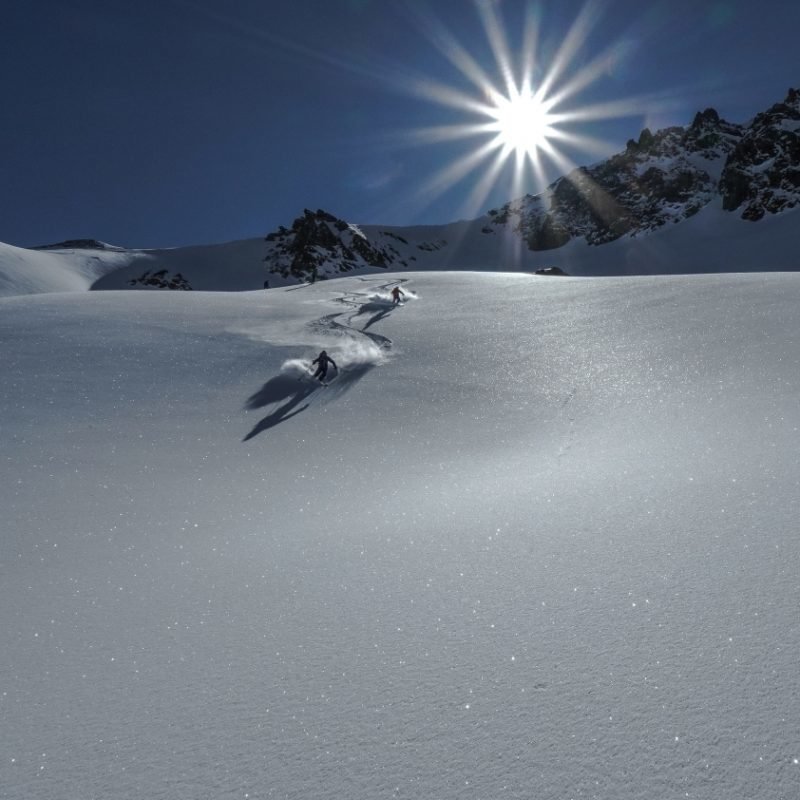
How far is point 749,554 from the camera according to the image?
7.49ft

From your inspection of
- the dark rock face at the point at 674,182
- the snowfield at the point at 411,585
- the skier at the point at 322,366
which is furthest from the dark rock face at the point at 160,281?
the snowfield at the point at 411,585

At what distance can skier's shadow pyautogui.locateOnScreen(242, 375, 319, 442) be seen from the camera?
577cm

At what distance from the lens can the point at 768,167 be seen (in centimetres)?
7450

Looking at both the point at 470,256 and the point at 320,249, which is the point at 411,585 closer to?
the point at 320,249

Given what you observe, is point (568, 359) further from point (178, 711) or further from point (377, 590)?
point (178, 711)

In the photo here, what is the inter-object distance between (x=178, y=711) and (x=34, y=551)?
2011mm

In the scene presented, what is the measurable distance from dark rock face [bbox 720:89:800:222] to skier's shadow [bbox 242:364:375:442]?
276 feet

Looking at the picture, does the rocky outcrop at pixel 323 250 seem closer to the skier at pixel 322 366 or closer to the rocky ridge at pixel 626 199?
the rocky ridge at pixel 626 199

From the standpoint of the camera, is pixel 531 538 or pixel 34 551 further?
pixel 34 551

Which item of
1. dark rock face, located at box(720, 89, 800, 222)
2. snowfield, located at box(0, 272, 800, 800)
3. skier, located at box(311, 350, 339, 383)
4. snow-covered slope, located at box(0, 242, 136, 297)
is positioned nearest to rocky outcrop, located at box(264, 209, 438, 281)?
snow-covered slope, located at box(0, 242, 136, 297)

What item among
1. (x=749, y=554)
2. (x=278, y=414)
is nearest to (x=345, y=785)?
(x=749, y=554)

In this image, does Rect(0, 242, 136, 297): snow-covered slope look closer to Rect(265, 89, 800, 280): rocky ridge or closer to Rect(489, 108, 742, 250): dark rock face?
Rect(265, 89, 800, 280): rocky ridge

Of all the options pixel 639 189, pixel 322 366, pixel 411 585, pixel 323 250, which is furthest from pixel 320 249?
pixel 411 585

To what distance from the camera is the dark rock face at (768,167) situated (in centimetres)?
7069
